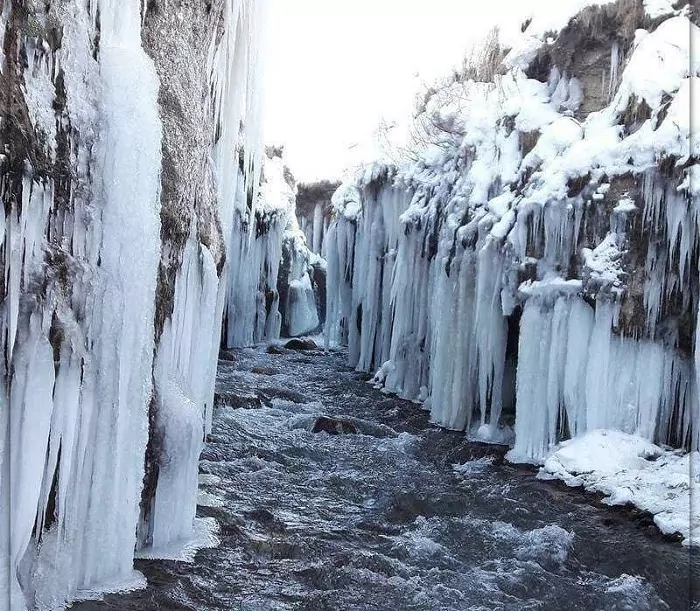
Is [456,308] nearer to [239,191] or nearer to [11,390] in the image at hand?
[11,390]

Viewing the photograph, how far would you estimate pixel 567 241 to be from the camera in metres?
9.89

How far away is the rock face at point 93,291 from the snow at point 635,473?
15.4ft

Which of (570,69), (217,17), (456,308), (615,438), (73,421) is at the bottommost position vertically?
(615,438)

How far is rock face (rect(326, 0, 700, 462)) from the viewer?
8.88 m

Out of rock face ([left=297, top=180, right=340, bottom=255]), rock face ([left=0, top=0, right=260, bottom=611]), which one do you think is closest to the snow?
rock face ([left=0, top=0, right=260, bottom=611])

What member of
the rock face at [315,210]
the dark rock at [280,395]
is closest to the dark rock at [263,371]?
the dark rock at [280,395]

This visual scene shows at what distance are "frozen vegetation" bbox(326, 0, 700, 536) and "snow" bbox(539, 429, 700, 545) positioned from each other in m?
0.03

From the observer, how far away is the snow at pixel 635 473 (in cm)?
707

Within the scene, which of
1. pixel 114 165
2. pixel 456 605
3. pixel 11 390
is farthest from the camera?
pixel 456 605

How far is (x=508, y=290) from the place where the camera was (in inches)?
417

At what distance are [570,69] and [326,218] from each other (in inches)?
954

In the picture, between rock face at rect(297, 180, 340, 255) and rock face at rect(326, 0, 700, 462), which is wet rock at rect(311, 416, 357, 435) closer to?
rock face at rect(326, 0, 700, 462)

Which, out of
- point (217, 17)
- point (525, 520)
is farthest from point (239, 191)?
point (525, 520)

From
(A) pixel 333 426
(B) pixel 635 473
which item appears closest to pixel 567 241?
(B) pixel 635 473
